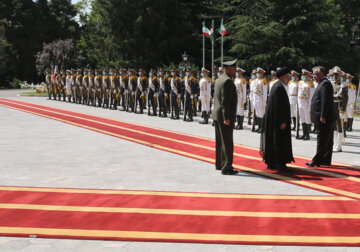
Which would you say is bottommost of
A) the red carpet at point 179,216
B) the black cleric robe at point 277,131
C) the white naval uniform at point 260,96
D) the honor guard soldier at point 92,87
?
the red carpet at point 179,216

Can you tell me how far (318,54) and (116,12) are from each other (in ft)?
64.5

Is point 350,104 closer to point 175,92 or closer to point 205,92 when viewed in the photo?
point 205,92

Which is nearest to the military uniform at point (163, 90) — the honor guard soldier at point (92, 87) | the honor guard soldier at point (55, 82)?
the honor guard soldier at point (92, 87)

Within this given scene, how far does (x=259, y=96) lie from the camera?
547 inches

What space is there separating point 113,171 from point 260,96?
735 centimetres

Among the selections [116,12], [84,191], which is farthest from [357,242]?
[116,12]

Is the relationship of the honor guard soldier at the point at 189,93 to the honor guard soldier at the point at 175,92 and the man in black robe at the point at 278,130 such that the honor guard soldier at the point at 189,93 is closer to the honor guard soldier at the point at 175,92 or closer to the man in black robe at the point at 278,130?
the honor guard soldier at the point at 175,92

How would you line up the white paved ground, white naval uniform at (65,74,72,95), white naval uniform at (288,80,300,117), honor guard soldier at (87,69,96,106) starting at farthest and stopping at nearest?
1. white naval uniform at (65,74,72,95)
2. honor guard soldier at (87,69,96,106)
3. white naval uniform at (288,80,300,117)
4. the white paved ground

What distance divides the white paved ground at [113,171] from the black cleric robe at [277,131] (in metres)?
0.69

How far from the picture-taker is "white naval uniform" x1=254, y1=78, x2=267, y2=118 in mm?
13820

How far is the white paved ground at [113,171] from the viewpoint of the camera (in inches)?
174

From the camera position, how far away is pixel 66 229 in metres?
4.85

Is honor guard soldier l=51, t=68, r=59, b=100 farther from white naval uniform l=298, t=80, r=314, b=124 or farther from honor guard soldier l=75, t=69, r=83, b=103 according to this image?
white naval uniform l=298, t=80, r=314, b=124

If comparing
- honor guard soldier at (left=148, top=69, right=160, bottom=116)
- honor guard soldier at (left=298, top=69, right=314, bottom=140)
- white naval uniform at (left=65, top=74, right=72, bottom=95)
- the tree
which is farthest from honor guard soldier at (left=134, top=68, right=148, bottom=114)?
the tree
